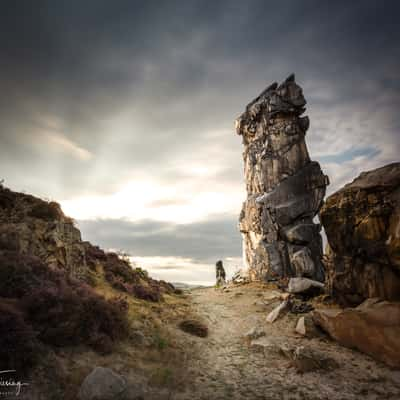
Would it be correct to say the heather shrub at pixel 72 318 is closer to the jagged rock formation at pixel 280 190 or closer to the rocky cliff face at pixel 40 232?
the rocky cliff face at pixel 40 232

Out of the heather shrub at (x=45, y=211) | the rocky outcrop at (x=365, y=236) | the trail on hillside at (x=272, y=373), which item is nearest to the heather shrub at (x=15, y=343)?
the trail on hillside at (x=272, y=373)

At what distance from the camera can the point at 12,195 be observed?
1322 centimetres

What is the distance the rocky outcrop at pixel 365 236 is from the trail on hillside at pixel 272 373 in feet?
9.20

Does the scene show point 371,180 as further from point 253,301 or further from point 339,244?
point 253,301

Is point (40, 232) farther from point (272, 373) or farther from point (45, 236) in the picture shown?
point (272, 373)

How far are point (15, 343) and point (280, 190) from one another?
2696 cm

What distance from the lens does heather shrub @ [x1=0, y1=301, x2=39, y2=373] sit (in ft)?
17.9

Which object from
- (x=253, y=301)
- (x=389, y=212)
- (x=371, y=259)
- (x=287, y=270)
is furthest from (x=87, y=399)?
(x=287, y=270)

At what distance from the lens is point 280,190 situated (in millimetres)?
28547

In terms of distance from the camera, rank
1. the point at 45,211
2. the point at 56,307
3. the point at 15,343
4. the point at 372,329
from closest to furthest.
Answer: the point at 15,343 < the point at 56,307 < the point at 372,329 < the point at 45,211

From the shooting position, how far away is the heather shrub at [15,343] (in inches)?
215

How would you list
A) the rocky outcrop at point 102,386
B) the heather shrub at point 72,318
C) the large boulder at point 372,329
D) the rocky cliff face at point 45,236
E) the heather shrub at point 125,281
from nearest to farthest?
the rocky outcrop at point 102,386
the heather shrub at point 72,318
the large boulder at point 372,329
the rocky cliff face at point 45,236
the heather shrub at point 125,281

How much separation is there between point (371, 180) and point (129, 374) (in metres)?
12.3

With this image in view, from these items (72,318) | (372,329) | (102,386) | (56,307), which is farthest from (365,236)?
(56,307)
